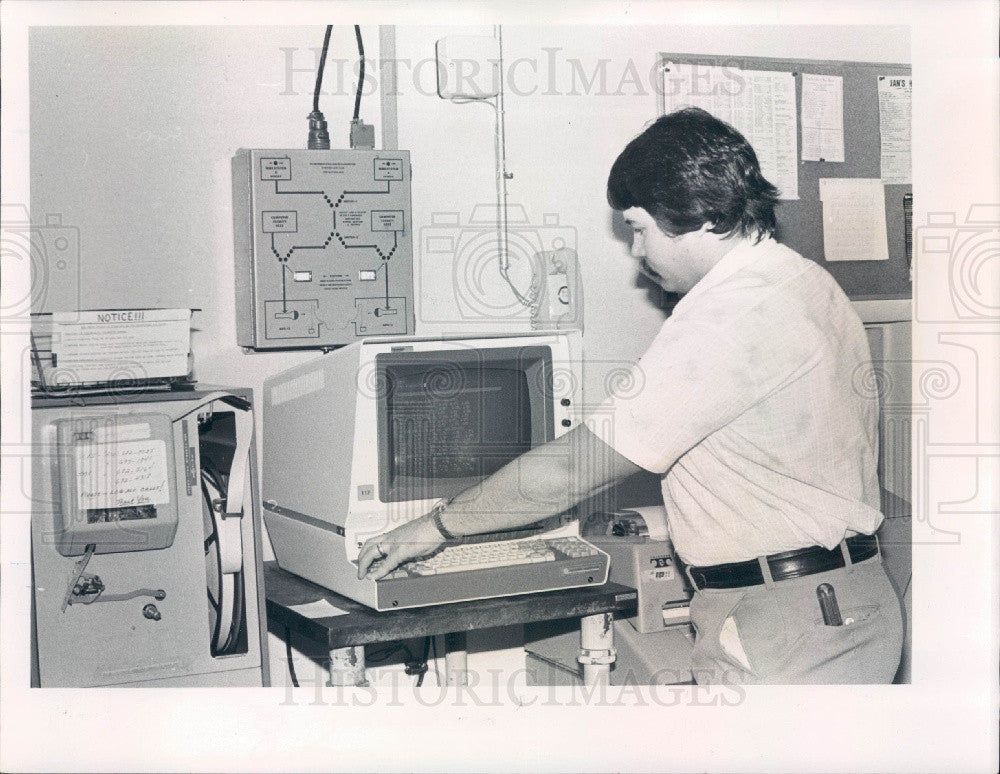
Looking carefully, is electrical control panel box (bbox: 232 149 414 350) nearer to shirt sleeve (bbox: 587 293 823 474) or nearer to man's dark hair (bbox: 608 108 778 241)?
man's dark hair (bbox: 608 108 778 241)

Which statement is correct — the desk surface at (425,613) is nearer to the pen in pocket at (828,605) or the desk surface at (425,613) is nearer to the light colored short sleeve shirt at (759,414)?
the light colored short sleeve shirt at (759,414)

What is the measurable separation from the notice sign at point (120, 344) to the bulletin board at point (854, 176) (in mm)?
1340

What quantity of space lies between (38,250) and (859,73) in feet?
6.54

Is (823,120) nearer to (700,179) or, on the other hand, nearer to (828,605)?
(700,179)

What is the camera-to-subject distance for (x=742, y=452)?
1483 millimetres

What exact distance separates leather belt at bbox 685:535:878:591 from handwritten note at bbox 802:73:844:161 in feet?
4.19

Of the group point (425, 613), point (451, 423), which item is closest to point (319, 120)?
point (451, 423)

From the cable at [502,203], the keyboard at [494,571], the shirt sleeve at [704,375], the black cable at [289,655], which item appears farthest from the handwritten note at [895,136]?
the black cable at [289,655]

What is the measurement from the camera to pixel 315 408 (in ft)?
6.03

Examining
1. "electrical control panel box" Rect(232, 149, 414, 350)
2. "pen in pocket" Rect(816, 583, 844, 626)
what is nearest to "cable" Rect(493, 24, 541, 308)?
"electrical control panel box" Rect(232, 149, 414, 350)

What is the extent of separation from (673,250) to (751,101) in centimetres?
98

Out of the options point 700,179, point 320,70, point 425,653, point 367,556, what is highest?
point 320,70

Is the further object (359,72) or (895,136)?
(895,136)

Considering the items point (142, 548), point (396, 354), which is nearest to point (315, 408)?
point (396, 354)
